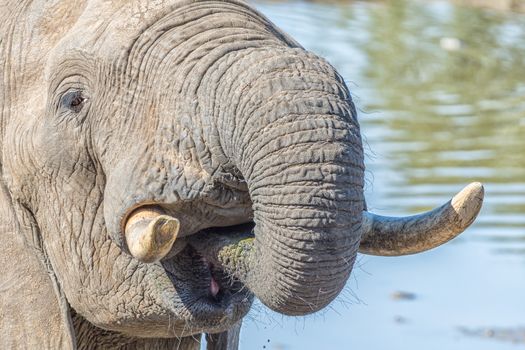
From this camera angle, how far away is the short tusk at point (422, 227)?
383cm

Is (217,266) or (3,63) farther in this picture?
(3,63)

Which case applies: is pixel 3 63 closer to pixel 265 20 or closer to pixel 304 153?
pixel 265 20

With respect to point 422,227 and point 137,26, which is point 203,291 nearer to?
point 422,227

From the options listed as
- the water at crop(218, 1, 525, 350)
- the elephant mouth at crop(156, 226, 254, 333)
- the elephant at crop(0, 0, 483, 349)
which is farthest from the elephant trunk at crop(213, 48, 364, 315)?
the water at crop(218, 1, 525, 350)

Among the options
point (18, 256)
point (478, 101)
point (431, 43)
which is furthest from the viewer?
point (431, 43)

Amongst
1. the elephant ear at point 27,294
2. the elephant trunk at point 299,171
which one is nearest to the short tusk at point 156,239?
the elephant trunk at point 299,171

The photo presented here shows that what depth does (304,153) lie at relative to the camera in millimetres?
3424

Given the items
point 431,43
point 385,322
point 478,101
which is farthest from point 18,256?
point 431,43

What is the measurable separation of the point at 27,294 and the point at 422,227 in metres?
1.06

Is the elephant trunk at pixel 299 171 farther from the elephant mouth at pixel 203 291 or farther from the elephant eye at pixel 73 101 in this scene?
the elephant eye at pixel 73 101

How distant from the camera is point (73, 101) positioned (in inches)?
157

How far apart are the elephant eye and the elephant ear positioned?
1.19 feet

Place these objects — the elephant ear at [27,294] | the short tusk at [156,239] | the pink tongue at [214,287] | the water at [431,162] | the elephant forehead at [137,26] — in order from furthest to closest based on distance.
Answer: the water at [431,162] < the elephant ear at [27,294] < the pink tongue at [214,287] < the elephant forehead at [137,26] < the short tusk at [156,239]

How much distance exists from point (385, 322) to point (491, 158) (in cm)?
396
